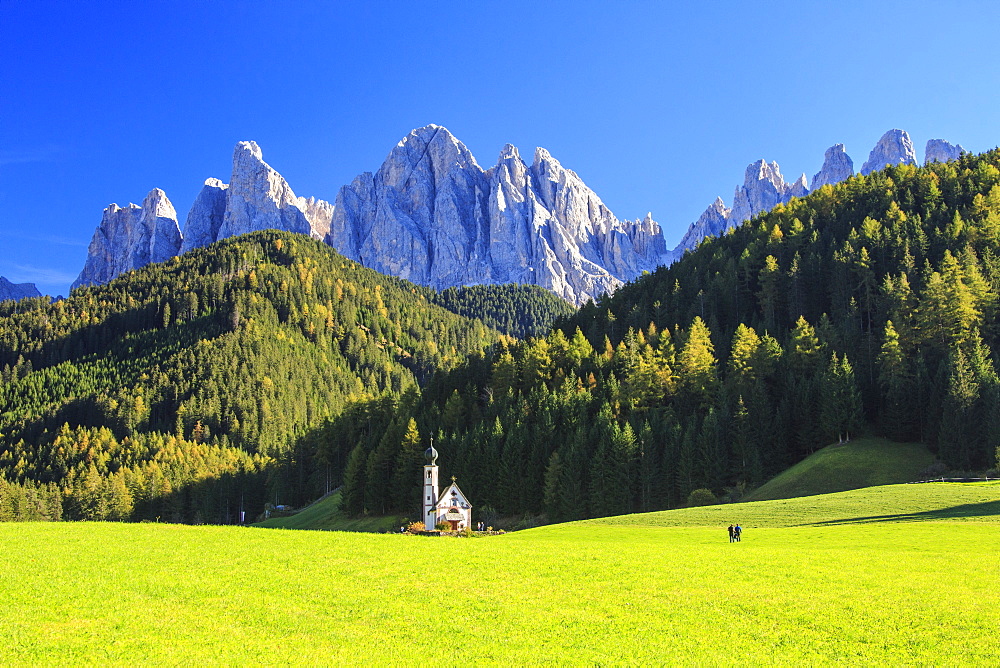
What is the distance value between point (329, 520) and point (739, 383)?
58.2 metres

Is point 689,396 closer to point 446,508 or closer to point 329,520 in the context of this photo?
point 446,508

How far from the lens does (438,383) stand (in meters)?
124

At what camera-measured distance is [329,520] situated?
102 meters

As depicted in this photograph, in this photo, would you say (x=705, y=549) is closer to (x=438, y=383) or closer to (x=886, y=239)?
(x=438, y=383)

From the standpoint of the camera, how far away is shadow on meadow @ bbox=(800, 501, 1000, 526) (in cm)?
4406

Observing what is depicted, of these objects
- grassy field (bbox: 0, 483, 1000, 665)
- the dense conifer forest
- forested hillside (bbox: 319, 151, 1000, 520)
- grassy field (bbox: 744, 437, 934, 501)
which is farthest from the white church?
grassy field (bbox: 0, 483, 1000, 665)

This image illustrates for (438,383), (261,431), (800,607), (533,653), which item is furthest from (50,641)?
(261,431)

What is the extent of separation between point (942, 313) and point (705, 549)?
232 feet

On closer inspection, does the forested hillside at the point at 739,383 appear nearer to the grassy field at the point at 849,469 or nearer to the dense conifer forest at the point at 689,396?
the dense conifer forest at the point at 689,396

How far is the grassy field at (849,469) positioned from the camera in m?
69.4

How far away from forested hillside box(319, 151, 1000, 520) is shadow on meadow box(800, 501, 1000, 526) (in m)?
27.3

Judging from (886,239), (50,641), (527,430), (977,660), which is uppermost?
(886,239)

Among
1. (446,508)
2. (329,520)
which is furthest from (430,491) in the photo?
(329,520)

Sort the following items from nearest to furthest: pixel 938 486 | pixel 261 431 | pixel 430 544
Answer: pixel 430 544 < pixel 938 486 < pixel 261 431
